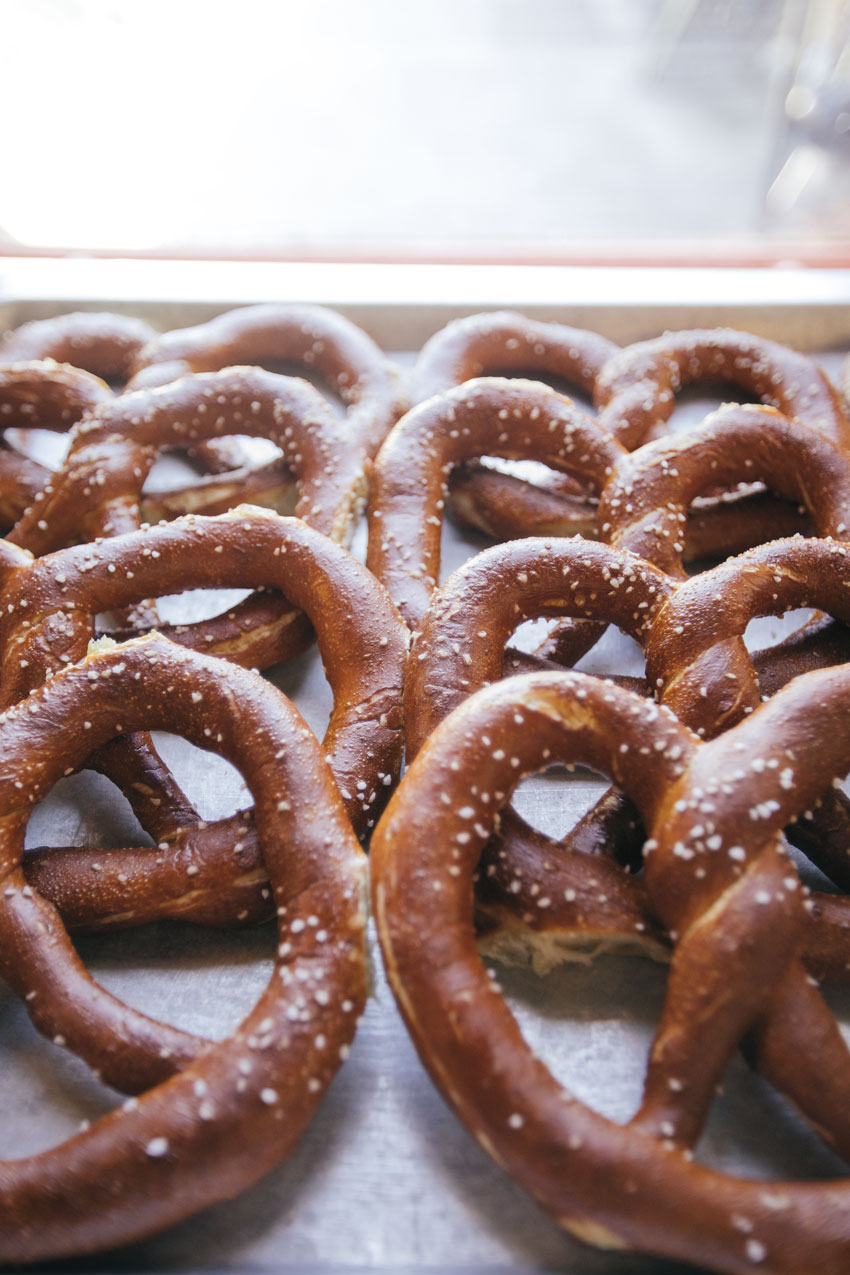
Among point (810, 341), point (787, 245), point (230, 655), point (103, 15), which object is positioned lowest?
point (230, 655)

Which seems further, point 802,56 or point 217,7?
point 217,7

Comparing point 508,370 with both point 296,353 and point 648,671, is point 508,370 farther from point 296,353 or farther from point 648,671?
point 648,671

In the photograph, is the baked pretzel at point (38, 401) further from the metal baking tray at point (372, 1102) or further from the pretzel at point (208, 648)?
the metal baking tray at point (372, 1102)

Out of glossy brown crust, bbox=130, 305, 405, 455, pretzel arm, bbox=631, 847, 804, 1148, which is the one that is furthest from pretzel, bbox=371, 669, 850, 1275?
glossy brown crust, bbox=130, 305, 405, 455

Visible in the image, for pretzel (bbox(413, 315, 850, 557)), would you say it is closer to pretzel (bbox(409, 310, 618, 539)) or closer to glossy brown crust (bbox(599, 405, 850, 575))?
pretzel (bbox(409, 310, 618, 539))

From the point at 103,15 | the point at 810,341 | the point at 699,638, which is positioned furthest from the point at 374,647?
the point at 103,15

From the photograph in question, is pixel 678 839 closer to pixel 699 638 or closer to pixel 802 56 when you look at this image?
Result: pixel 699 638
